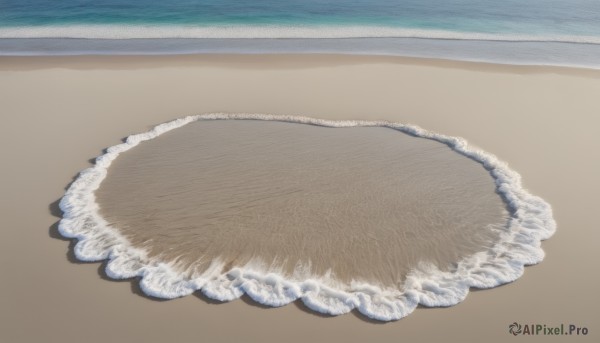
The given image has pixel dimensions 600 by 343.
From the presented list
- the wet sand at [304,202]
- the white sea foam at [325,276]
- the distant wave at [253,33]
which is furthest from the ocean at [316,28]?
the white sea foam at [325,276]

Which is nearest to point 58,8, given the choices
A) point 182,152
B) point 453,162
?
point 182,152

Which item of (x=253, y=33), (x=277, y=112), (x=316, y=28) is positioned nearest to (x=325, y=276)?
(x=277, y=112)

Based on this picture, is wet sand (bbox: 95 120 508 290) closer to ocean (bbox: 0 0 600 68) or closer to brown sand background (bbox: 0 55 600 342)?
brown sand background (bbox: 0 55 600 342)

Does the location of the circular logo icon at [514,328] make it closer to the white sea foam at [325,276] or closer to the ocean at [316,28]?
the white sea foam at [325,276]

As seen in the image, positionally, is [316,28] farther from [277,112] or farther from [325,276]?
[325,276]

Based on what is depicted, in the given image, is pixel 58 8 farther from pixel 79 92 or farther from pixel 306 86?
pixel 306 86

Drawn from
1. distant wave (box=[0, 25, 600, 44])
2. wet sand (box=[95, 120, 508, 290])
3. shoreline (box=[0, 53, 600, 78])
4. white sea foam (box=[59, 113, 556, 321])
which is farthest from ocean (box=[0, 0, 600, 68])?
white sea foam (box=[59, 113, 556, 321])
